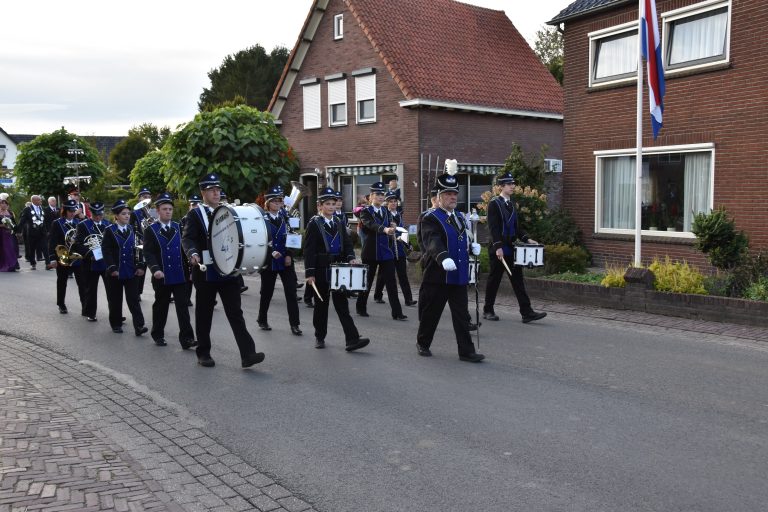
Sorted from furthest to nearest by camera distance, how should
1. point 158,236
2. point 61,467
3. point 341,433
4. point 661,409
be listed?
point 158,236 → point 661,409 → point 341,433 → point 61,467

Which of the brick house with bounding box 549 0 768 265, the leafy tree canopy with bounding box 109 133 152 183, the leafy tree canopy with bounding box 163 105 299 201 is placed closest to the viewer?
the brick house with bounding box 549 0 768 265

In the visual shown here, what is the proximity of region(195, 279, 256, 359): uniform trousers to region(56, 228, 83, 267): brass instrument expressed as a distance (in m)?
4.08

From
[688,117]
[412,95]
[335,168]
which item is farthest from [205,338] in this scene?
[335,168]

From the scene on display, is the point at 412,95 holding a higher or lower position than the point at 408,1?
lower

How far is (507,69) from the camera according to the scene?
26234mm

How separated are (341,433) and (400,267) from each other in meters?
6.42

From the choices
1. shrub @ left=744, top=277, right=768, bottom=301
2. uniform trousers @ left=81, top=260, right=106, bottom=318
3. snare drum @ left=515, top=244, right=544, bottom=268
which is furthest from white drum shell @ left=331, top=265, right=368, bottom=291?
shrub @ left=744, top=277, right=768, bottom=301

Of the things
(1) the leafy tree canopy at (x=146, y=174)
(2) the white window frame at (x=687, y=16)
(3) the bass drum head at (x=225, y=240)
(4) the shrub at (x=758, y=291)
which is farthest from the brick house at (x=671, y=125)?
(1) the leafy tree canopy at (x=146, y=174)

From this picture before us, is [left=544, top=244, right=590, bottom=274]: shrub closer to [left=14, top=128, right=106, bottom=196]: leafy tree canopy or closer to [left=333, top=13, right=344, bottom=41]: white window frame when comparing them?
[left=333, top=13, right=344, bottom=41]: white window frame

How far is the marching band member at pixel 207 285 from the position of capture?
8000 millimetres

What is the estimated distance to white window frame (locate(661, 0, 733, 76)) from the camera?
13.9 m

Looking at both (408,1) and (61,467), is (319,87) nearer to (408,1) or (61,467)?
(408,1)

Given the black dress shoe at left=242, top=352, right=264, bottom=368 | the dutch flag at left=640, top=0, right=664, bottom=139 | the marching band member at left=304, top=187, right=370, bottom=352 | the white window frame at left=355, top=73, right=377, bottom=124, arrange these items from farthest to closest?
the white window frame at left=355, top=73, right=377, bottom=124
the dutch flag at left=640, top=0, right=664, bottom=139
the marching band member at left=304, top=187, right=370, bottom=352
the black dress shoe at left=242, top=352, right=264, bottom=368

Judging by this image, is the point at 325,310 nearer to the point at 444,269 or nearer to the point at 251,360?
the point at 251,360
